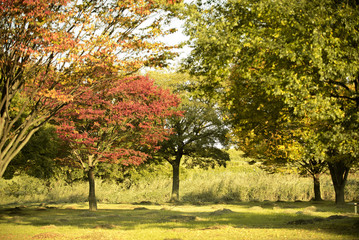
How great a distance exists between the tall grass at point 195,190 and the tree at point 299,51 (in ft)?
62.4

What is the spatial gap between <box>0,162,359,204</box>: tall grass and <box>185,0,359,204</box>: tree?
1901cm

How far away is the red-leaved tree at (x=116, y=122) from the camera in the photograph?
1683cm

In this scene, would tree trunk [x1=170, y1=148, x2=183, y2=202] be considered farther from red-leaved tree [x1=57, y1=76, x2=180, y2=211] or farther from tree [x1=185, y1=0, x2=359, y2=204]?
tree [x1=185, y1=0, x2=359, y2=204]

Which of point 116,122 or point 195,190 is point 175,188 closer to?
point 195,190

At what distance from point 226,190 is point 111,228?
18.0m

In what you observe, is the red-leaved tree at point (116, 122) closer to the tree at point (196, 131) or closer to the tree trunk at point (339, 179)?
the tree at point (196, 131)

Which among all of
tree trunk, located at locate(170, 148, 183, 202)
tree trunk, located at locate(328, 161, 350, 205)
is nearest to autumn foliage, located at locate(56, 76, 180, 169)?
tree trunk, located at locate(170, 148, 183, 202)

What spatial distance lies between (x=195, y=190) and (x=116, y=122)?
13805 mm

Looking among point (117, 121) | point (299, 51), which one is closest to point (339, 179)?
point (117, 121)

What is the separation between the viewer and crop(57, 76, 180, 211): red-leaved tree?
16.8m

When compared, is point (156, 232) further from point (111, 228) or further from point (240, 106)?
point (240, 106)

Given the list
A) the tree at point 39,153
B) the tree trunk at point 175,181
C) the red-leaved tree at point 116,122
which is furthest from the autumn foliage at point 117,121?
the tree trunk at point 175,181

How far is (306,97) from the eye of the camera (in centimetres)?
800

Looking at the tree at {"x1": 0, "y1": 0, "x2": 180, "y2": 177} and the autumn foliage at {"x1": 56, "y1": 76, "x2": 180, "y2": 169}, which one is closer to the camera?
the tree at {"x1": 0, "y1": 0, "x2": 180, "y2": 177}
